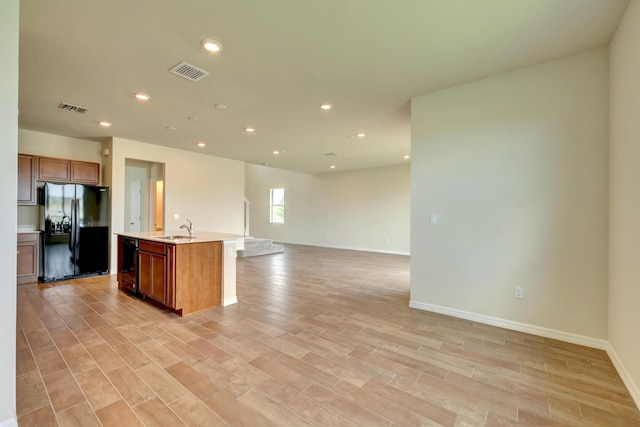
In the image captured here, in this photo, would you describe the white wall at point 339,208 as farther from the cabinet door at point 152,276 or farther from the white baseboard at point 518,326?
the cabinet door at point 152,276

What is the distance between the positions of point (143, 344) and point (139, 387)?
2.43ft

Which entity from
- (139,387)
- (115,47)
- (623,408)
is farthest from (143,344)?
(623,408)

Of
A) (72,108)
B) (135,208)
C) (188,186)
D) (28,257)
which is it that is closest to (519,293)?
(72,108)

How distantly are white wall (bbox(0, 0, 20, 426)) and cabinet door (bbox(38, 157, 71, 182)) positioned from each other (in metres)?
4.65

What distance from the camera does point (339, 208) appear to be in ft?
33.2

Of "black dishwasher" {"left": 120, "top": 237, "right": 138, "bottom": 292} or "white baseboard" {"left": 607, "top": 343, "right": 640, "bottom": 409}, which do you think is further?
"black dishwasher" {"left": 120, "top": 237, "right": 138, "bottom": 292}

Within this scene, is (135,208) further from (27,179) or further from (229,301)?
(229,301)

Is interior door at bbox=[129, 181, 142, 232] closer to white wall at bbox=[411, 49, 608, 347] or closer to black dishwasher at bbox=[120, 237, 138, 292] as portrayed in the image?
black dishwasher at bbox=[120, 237, 138, 292]

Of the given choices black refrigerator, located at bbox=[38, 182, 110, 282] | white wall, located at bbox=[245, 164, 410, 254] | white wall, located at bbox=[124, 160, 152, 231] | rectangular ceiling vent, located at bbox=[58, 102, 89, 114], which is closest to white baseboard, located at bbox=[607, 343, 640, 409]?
white wall, located at bbox=[245, 164, 410, 254]

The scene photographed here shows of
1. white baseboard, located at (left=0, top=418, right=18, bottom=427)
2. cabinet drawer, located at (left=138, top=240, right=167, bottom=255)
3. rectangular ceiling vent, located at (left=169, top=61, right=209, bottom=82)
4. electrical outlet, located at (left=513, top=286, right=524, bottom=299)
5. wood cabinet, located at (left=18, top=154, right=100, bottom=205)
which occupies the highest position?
rectangular ceiling vent, located at (left=169, top=61, right=209, bottom=82)

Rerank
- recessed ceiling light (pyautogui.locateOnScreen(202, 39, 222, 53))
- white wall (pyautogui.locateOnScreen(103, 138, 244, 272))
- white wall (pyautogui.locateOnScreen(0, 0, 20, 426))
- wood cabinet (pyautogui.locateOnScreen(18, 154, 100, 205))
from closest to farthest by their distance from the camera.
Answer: white wall (pyautogui.locateOnScreen(0, 0, 20, 426)) → recessed ceiling light (pyautogui.locateOnScreen(202, 39, 222, 53)) → wood cabinet (pyautogui.locateOnScreen(18, 154, 100, 205)) → white wall (pyautogui.locateOnScreen(103, 138, 244, 272))

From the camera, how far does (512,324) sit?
299cm

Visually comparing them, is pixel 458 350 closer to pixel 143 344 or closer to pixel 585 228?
pixel 585 228

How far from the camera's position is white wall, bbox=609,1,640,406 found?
6.45ft
